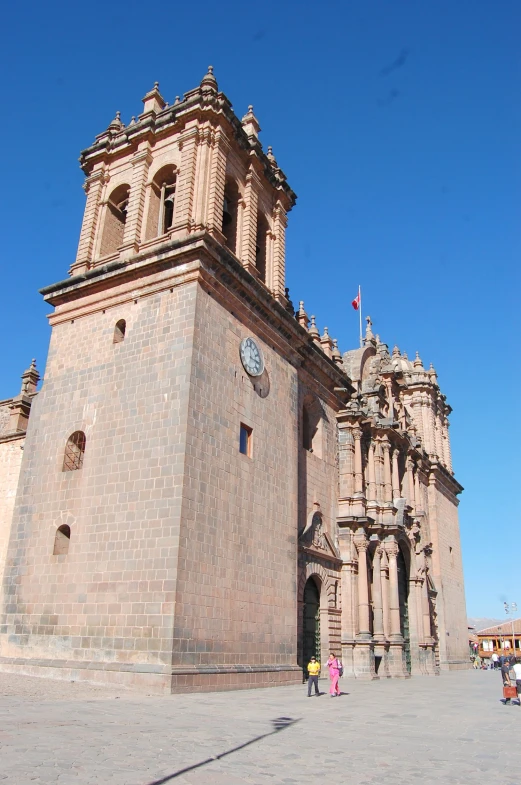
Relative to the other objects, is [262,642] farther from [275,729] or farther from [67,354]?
[67,354]

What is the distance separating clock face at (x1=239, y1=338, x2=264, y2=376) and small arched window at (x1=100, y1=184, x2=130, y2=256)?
530cm

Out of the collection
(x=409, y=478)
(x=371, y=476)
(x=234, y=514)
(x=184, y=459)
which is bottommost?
(x=234, y=514)

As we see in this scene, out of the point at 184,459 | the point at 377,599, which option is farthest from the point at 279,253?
the point at 377,599

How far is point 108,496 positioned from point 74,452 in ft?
6.95

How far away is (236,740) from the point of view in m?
7.85

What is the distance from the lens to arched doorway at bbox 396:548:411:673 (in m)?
26.4

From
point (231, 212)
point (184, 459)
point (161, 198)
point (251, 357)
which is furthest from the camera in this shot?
point (231, 212)

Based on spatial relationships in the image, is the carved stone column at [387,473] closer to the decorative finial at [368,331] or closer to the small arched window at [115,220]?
the decorative finial at [368,331]

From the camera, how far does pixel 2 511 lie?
1936 centimetres

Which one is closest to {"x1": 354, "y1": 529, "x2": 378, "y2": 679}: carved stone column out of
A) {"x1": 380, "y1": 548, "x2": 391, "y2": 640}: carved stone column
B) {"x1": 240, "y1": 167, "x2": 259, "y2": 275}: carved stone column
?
{"x1": 380, "y1": 548, "x2": 391, "y2": 640}: carved stone column

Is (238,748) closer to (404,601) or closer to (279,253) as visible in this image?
(279,253)

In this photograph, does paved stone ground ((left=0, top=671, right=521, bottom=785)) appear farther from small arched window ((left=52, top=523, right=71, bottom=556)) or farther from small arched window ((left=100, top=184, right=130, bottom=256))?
small arched window ((left=100, top=184, right=130, bottom=256))

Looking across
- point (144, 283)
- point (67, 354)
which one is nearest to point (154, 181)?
point (144, 283)

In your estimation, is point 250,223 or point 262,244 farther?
point 262,244
